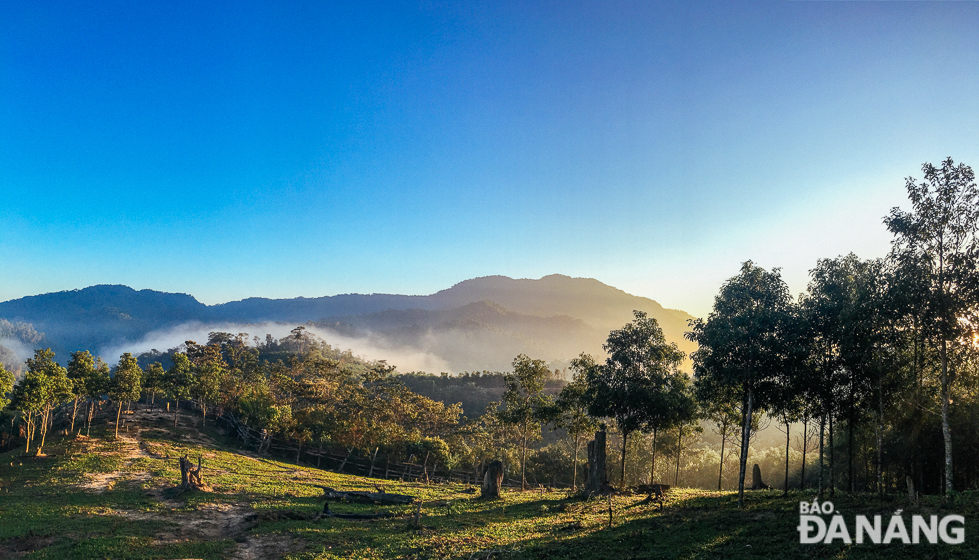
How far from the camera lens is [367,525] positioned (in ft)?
77.0

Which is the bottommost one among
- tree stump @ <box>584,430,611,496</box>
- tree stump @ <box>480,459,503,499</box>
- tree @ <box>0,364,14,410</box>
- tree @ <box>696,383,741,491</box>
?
tree stump @ <box>480,459,503,499</box>

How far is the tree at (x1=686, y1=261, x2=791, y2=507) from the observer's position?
78.0 feet

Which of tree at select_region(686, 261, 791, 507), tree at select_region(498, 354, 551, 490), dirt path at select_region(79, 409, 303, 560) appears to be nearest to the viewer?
dirt path at select_region(79, 409, 303, 560)

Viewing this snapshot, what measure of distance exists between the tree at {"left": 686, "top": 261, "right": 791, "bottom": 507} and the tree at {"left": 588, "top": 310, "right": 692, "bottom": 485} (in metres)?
6.91

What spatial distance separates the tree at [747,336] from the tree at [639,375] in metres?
6.91

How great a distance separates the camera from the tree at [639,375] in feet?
110

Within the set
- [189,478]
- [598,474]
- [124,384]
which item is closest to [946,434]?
[598,474]

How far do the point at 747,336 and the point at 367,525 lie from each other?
887 inches

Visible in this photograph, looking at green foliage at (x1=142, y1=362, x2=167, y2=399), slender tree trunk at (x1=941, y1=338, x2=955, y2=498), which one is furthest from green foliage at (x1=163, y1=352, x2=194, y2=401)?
slender tree trunk at (x1=941, y1=338, x2=955, y2=498)

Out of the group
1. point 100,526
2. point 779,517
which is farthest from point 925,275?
point 100,526

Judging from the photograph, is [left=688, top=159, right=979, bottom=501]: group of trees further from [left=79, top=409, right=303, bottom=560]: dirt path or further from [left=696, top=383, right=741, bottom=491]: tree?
[left=79, top=409, right=303, bottom=560]: dirt path

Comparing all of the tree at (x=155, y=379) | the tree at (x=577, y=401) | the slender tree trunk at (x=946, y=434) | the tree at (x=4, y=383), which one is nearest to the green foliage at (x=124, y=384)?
the tree at (x=155, y=379)

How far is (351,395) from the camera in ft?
228

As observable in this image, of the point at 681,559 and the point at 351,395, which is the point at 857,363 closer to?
the point at 681,559
